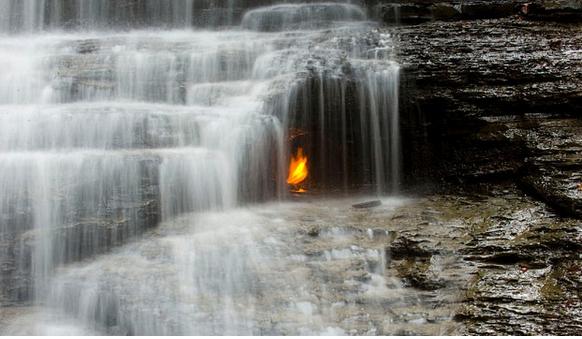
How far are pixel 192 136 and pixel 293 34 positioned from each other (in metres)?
3.96

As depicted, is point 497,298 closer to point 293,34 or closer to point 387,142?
point 387,142

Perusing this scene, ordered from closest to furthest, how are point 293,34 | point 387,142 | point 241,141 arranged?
1. point 241,141
2. point 387,142
3. point 293,34

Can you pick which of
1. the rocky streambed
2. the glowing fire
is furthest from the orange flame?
the rocky streambed

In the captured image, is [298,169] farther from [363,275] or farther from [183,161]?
[363,275]

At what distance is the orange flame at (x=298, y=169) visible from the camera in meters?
9.68

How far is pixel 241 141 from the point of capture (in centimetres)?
850

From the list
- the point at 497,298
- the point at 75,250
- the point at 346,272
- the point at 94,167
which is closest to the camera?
the point at 497,298

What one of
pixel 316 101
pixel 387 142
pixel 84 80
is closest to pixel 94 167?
pixel 84 80

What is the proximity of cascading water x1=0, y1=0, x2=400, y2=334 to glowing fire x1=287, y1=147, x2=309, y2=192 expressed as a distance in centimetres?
19

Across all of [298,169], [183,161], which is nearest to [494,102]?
[298,169]

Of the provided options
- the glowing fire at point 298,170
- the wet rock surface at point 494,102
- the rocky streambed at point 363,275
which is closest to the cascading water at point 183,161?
the rocky streambed at point 363,275

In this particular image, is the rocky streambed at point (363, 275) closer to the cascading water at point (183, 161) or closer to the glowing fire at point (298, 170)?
the cascading water at point (183, 161)

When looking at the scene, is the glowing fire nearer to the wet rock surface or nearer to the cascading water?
the cascading water

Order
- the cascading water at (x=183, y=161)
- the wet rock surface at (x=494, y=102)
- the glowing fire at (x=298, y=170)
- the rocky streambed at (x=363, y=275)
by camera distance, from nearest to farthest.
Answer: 1. the rocky streambed at (x=363, y=275)
2. the cascading water at (x=183, y=161)
3. the wet rock surface at (x=494, y=102)
4. the glowing fire at (x=298, y=170)
